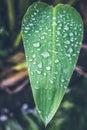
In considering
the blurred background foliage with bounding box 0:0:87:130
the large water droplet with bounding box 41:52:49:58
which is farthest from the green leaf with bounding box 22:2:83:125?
the blurred background foliage with bounding box 0:0:87:130

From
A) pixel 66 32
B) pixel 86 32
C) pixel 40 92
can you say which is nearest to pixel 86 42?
pixel 86 32

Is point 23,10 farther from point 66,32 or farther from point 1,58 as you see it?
point 66,32

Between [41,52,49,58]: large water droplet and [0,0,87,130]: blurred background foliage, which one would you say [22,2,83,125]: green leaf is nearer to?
[41,52,49,58]: large water droplet

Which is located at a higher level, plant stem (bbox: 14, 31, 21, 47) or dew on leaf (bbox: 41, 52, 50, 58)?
dew on leaf (bbox: 41, 52, 50, 58)

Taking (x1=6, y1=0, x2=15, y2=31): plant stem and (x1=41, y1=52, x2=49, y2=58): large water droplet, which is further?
(x1=6, y1=0, x2=15, y2=31): plant stem

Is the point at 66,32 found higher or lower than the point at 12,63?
higher

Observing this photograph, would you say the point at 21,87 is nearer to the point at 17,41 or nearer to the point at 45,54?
the point at 17,41

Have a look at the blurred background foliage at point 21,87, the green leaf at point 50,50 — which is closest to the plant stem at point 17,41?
the blurred background foliage at point 21,87
